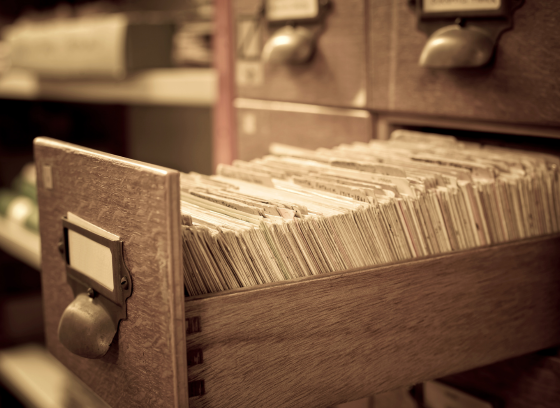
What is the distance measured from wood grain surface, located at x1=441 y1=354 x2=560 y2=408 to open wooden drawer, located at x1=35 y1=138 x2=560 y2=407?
4cm

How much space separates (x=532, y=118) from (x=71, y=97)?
5.15 ft

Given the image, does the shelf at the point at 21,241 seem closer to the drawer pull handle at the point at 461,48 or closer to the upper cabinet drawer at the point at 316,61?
the upper cabinet drawer at the point at 316,61

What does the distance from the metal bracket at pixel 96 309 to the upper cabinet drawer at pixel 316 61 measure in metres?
0.58

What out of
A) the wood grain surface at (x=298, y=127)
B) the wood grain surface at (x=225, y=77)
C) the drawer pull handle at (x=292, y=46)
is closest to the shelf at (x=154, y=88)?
the wood grain surface at (x=225, y=77)

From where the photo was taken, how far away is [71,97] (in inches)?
77.1

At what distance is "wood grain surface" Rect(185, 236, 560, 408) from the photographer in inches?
22.2

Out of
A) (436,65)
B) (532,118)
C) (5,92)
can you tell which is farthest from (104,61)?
(532,118)

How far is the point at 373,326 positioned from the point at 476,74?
1.38 ft

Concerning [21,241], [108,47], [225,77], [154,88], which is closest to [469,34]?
[225,77]

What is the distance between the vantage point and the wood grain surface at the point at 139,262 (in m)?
0.51

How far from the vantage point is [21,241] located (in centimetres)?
192

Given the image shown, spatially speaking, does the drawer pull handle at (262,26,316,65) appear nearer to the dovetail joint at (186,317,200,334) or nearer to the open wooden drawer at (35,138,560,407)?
the open wooden drawer at (35,138,560,407)

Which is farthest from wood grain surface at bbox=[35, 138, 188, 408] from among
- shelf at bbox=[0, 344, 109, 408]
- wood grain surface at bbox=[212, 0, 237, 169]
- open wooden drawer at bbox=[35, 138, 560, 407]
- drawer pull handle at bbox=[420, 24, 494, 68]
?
shelf at bbox=[0, 344, 109, 408]

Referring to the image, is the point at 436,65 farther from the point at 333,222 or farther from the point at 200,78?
the point at 200,78
